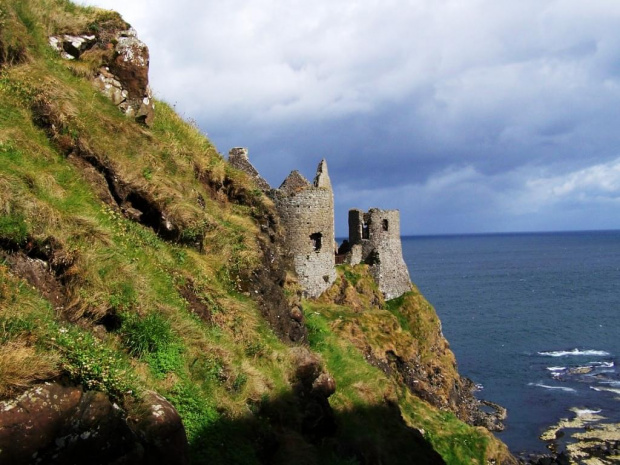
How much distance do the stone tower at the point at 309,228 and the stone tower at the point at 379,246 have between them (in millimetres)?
7771

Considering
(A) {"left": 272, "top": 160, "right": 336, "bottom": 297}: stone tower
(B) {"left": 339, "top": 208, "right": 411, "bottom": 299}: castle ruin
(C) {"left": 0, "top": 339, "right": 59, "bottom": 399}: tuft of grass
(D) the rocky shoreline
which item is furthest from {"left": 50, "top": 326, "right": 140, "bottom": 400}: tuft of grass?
(D) the rocky shoreline

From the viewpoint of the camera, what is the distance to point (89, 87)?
55.1 feet

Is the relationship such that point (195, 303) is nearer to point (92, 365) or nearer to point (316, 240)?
point (92, 365)

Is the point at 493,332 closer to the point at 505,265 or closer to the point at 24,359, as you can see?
the point at 24,359

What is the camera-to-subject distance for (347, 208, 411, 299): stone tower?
3994 cm

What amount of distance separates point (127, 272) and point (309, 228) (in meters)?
20.2

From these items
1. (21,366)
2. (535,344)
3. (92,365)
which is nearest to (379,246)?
(92,365)

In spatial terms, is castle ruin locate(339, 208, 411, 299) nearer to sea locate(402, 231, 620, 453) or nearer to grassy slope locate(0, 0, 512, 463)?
sea locate(402, 231, 620, 453)

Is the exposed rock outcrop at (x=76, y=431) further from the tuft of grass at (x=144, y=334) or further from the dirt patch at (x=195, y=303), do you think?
the dirt patch at (x=195, y=303)

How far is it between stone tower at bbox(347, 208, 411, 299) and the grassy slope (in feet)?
65.0


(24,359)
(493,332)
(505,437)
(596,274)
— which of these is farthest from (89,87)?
(596,274)

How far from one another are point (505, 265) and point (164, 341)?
188417 millimetres

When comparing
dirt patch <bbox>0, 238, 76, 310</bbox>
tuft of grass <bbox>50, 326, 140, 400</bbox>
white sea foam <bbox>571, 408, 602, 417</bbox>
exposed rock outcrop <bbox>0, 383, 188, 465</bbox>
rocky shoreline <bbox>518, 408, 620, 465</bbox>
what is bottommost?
rocky shoreline <bbox>518, 408, 620, 465</bbox>

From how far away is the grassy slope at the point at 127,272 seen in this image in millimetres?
8656
